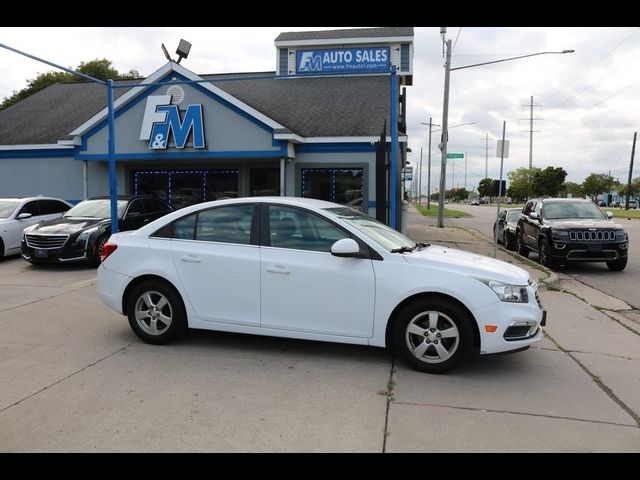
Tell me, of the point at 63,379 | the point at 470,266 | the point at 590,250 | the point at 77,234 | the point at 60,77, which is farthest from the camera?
the point at 60,77

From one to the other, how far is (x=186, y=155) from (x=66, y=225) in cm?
482

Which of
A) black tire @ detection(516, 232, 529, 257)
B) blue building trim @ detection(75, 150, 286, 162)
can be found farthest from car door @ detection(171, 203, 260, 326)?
black tire @ detection(516, 232, 529, 257)

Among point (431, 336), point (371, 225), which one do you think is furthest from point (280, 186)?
point (431, 336)

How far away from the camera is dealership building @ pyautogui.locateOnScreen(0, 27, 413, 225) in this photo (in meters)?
15.0

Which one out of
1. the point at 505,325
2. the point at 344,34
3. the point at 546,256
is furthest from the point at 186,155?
the point at 344,34

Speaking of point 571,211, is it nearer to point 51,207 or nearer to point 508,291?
point 508,291

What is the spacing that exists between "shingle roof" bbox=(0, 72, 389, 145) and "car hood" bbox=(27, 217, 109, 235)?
6037 millimetres

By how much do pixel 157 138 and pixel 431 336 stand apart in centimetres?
1244

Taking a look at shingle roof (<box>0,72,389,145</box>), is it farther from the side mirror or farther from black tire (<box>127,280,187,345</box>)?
the side mirror

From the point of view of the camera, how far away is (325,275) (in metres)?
4.88

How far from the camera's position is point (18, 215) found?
12.4 metres

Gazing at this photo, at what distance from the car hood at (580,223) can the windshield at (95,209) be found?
9.96 m

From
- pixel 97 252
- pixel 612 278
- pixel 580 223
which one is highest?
pixel 580 223
